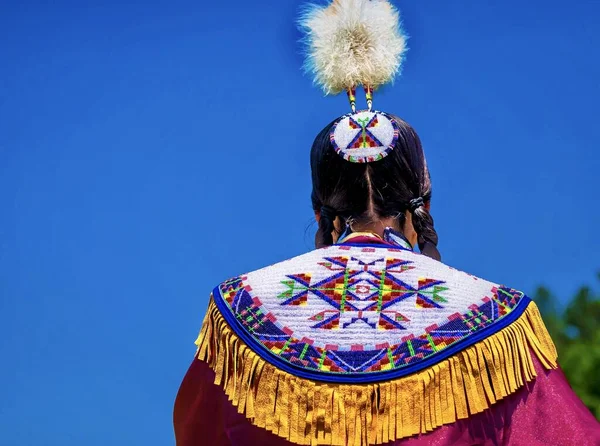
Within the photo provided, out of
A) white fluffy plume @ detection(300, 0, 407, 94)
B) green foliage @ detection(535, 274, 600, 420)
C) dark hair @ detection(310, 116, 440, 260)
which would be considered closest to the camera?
dark hair @ detection(310, 116, 440, 260)

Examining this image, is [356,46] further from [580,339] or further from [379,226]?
[580,339]

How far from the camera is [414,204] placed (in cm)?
254

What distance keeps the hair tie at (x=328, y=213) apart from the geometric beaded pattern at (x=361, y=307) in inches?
5.3

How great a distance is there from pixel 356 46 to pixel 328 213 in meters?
0.63

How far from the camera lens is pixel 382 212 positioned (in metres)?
2.52

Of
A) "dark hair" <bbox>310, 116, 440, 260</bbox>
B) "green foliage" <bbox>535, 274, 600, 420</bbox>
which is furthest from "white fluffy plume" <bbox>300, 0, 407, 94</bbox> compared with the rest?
"green foliage" <bbox>535, 274, 600, 420</bbox>

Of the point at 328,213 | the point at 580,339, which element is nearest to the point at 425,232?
the point at 328,213

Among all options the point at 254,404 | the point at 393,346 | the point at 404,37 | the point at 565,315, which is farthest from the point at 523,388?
the point at 565,315

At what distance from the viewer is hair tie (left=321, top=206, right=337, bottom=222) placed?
257cm

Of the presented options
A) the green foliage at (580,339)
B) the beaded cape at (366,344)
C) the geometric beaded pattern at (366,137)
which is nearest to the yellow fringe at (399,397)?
the beaded cape at (366,344)

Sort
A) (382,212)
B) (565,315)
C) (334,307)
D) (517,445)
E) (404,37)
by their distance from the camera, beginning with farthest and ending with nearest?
(565,315)
(404,37)
(382,212)
(334,307)
(517,445)

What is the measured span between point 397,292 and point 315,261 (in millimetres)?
229

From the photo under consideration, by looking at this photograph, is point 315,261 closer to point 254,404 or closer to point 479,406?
point 254,404

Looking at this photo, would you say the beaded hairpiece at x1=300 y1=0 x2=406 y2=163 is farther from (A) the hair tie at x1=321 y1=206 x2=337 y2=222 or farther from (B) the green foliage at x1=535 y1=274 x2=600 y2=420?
(B) the green foliage at x1=535 y1=274 x2=600 y2=420
